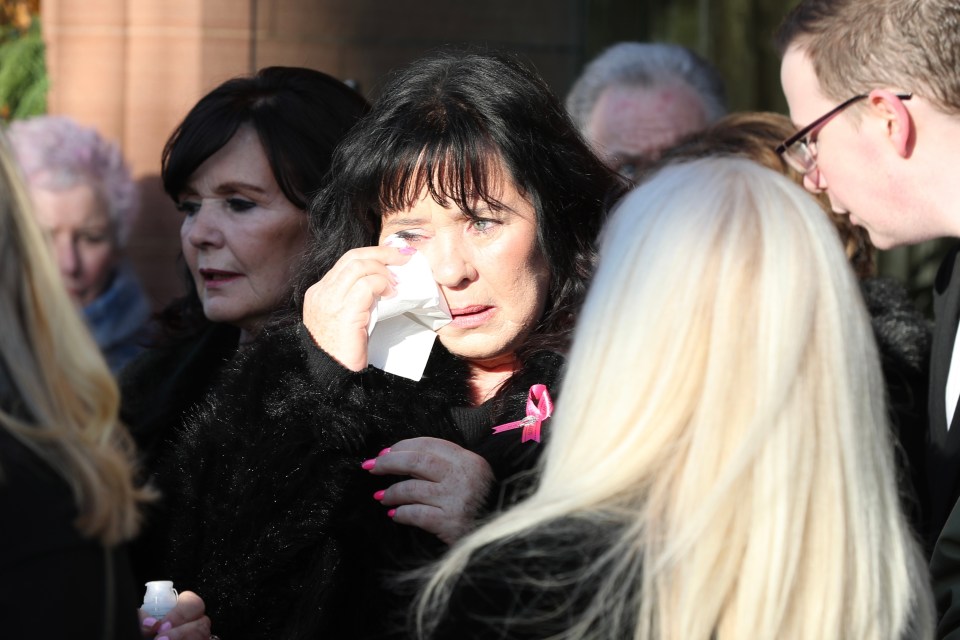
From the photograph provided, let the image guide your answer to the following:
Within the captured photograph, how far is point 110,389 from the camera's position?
159 centimetres

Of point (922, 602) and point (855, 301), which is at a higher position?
point (855, 301)

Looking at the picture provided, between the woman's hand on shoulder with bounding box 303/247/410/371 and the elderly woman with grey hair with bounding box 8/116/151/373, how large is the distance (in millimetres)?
2340

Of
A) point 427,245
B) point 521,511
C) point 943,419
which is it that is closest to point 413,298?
point 427,245

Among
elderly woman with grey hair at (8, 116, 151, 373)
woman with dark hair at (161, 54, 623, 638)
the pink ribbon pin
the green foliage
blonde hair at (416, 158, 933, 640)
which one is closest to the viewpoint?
blonde hair at (416, 158, 933, 640)

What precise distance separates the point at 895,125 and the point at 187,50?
3.20 meters

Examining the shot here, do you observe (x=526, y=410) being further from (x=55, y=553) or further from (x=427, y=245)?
(x=55, y=553)

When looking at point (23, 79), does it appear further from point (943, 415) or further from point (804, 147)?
point (943, 415)

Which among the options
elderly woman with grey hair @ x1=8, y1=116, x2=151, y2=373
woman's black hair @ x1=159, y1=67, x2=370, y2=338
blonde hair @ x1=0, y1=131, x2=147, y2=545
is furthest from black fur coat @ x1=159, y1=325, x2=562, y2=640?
elderly woman with grey hair @ x1=8, y1=116, x2=151, y2=373

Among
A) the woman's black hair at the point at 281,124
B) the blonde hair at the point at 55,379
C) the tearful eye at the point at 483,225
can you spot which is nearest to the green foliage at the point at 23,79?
the woman's black hair at the point at 281,124

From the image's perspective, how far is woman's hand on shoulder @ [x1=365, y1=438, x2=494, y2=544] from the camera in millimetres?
2387

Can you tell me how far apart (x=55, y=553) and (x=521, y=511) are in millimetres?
653

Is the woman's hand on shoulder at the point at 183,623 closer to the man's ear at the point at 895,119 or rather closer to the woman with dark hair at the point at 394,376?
the woman with dark hair at the point at 394,376

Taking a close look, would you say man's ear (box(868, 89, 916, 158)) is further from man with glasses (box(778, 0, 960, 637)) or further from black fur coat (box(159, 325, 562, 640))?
black fur coat (box(159, 325, 562, 640))

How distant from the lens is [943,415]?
3.18 metres
